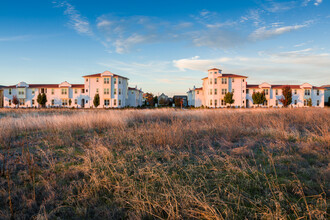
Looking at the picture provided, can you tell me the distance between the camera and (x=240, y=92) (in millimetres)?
45531

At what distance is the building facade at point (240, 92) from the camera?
45156mm

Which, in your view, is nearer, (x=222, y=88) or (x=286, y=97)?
(x=286, y=97)

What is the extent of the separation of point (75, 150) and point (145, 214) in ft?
12.0

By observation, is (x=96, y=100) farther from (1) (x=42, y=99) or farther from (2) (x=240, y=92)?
(2) (x=240, y=92)

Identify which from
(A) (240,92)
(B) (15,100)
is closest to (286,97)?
(A) (240,92)

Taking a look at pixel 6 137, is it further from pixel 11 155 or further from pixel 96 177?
pixel 96 177

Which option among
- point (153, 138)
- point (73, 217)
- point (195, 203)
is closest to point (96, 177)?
point (73, 217)

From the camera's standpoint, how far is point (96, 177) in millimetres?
3482

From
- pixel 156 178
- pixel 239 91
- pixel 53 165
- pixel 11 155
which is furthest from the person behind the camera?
pixel 239 91

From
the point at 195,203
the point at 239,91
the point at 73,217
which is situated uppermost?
the point at 239,91

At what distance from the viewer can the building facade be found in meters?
45.2

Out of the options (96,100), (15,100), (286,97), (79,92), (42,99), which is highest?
(79,92)

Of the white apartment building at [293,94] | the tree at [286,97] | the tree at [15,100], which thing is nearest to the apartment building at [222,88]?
the white apartment building at [293,94]

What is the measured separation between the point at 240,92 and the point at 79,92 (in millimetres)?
39110
